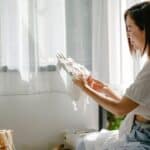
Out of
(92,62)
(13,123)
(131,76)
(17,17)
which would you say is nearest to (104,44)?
(92,62)

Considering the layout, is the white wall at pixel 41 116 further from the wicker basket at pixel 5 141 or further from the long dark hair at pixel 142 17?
the long dark hair at pixel 142 17

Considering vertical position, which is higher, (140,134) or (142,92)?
(142,92)

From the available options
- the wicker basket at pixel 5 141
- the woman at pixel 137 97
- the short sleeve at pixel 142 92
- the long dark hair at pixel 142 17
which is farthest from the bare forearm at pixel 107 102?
the wicker basket at pixel 5 141

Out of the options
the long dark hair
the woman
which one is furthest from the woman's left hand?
the long dark hair

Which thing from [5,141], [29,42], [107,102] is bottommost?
[5,141]

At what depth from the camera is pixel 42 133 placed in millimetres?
2258

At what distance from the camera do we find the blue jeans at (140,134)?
1607 mm

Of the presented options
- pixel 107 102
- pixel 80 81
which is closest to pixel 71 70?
pixel 80 81

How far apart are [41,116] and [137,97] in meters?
0.86

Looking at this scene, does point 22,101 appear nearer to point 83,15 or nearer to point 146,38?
point 83,15

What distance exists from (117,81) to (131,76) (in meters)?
0.11

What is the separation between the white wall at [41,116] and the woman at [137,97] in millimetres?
537

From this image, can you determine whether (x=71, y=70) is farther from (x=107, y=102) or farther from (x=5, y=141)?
(x=5, y=141)

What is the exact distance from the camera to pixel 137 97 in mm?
1539
